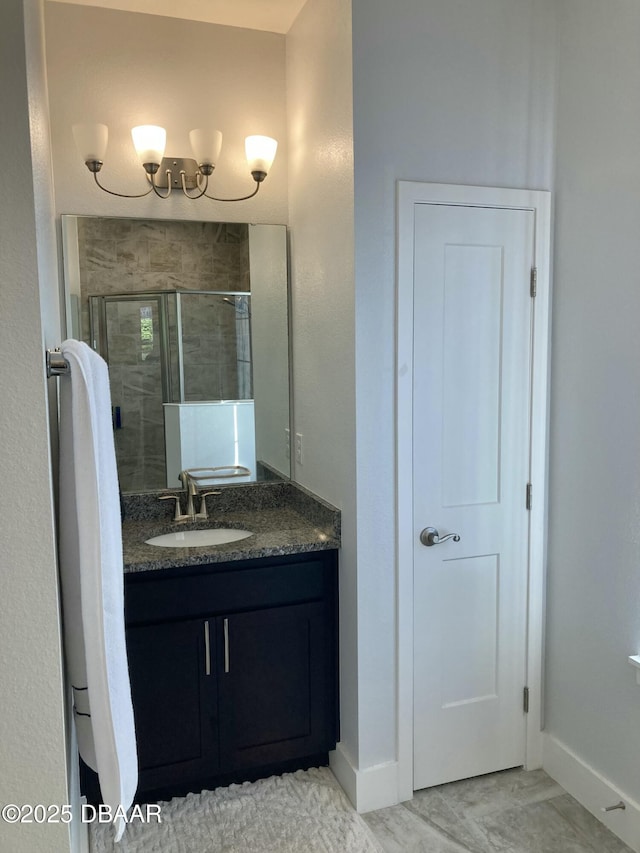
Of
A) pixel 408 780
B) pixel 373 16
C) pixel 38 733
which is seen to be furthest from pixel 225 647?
pixel 373 16

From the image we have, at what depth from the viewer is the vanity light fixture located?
2.34m

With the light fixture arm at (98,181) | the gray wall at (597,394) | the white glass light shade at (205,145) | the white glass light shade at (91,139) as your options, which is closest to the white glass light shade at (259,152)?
the white glass light shade at (205,145)

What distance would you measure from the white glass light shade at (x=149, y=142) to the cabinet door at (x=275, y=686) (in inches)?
64.4

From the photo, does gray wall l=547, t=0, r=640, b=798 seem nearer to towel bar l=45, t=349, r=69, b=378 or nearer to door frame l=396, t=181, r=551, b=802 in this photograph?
door frame l=396, t=181, r=551, b=802

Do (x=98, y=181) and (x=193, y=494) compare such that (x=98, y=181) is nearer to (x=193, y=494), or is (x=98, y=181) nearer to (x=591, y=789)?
(x=193, y=494)

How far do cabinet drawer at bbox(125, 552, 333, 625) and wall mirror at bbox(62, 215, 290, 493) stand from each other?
55 centimetres

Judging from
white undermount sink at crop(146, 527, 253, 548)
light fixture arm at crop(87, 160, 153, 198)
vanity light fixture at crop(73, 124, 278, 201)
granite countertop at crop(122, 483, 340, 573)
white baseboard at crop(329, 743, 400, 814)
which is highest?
vanity light fixture at crop(73, 124, 278, 201)

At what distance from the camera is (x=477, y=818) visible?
2.19 metres

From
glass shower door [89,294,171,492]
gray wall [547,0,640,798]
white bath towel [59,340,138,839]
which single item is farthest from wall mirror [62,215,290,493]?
white bath towel [59,340,138,839]

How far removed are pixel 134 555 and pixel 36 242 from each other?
1.28 metres

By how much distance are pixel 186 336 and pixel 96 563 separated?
1546 mm

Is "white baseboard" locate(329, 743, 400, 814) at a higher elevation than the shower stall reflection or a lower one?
lower

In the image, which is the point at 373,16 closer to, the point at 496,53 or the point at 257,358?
the point at 496,53

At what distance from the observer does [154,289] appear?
8.59ft
